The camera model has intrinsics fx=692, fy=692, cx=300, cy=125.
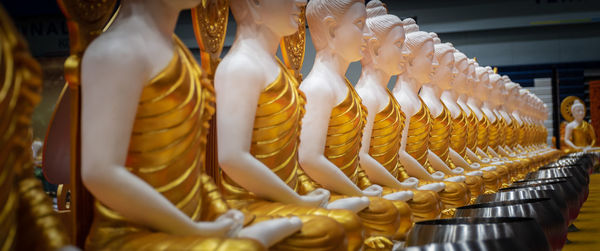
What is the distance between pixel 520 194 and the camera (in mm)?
2730

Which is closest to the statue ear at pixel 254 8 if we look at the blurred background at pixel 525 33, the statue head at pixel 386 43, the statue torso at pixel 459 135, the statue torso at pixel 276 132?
the statue torso at pixel 276 132

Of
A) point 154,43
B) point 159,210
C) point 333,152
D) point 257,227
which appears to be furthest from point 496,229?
point 333,152

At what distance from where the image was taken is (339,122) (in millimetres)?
3178

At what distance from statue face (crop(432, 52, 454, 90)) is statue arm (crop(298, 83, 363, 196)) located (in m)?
2.25

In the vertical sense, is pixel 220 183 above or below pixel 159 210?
below

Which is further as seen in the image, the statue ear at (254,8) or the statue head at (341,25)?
the statue head at (341,25)

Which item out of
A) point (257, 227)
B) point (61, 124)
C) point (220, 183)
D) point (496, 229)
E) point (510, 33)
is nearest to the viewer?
point (496, 229)

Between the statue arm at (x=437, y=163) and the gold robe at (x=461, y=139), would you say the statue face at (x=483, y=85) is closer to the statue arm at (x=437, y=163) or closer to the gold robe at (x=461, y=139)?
the gold robe at (x=461, y=139)

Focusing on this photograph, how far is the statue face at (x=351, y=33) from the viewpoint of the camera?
127 inches

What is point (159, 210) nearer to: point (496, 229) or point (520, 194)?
point (496, 229)

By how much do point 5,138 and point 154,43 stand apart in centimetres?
59

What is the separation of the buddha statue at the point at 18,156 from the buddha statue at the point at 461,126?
4.03 meters

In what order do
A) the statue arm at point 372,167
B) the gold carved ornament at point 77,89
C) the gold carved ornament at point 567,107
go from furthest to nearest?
the gold carved ornament at point 567,107 < the statue arm at point 372,167 < the gold carved ornament at point 77,89

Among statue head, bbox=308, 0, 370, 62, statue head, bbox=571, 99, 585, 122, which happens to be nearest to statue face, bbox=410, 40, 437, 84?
statue head, bbox=308, 0, 370, 62
